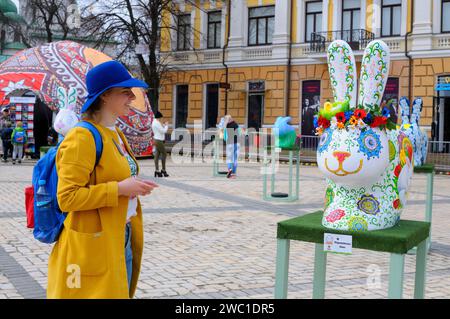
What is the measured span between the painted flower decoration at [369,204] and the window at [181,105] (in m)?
29.8

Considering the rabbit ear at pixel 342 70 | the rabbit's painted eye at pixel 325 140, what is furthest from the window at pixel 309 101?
the rabbit's painted eye at pixel 325 140

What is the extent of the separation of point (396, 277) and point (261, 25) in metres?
28.5

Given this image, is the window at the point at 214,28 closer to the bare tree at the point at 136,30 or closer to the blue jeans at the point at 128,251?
the bare tree at the point at 136,30

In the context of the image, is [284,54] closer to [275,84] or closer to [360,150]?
[275,84]

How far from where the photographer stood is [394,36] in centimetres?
2677

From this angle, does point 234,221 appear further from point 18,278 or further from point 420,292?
point 420,292

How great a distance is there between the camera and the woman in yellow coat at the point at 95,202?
3.00m

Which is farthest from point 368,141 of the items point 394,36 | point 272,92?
point 272,92

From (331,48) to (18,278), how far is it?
359cm

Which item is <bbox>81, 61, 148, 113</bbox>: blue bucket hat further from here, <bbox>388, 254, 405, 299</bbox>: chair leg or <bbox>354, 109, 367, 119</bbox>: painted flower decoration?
<bbox>388, 254, 405, 299</bbox>: chair leg

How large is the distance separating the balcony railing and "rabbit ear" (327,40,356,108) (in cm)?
2350

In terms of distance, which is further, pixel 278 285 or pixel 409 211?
pixel 409 211

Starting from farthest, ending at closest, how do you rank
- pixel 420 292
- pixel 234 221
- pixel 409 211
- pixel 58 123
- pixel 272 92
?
1. pixel 272 92
2. pixel 409 211
3. pixel 234 221
4. pixel 58 123
5. pixel 420 292

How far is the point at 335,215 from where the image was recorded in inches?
157
